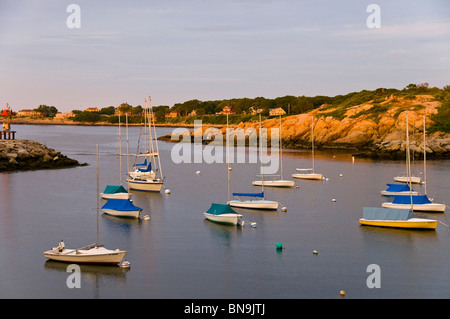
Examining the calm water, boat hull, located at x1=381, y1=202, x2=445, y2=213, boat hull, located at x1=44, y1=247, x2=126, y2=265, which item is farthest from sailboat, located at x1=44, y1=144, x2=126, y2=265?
boat hull, located at x1=381, y1=202, x2=445, y2=213

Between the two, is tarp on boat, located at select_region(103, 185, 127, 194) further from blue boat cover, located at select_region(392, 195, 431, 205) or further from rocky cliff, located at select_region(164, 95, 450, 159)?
rocky cliff, located at select_region(164, 95, 450, 159)

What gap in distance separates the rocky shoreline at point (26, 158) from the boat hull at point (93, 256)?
43.7m

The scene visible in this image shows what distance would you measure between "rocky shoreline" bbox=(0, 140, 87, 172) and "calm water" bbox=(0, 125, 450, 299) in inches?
569

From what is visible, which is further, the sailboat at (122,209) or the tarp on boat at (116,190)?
the tarp on boat at (116,190)

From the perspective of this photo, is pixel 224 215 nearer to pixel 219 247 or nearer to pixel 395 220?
pixel 219 247

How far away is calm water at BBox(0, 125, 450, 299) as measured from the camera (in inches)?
998

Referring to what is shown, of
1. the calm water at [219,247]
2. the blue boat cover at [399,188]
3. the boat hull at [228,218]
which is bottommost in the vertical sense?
the calm water at [219,247]

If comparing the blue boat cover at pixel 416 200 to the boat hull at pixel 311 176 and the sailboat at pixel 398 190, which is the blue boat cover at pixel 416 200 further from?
the boat hull at pixel 311 176

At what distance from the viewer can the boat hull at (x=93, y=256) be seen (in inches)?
1077

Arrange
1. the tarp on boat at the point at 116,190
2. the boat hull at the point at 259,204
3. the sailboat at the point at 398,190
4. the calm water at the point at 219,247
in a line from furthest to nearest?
1. the sailboat at the point at 398,190
2. the tarp on boat at the point at 116,190
3. the boat hull at the point at 259,204
4. the calm water at the point at 219,247

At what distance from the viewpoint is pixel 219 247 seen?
32.3 meters

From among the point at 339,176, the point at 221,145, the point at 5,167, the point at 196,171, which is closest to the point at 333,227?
the point at 339,176

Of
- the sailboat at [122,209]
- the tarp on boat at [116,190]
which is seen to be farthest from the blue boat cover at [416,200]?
the tarp on boat at [116,190]

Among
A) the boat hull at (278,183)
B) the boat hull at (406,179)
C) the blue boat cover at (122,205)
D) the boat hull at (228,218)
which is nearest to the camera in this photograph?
the boat hull at (228,218)
